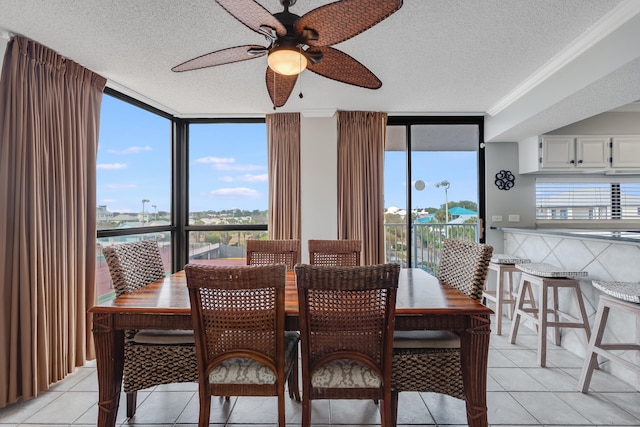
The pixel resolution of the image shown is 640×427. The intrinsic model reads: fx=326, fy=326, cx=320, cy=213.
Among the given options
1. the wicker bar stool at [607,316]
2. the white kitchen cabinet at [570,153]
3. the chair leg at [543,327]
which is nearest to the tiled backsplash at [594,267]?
the wicker bar stool at [607,316]

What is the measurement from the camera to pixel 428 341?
66.5 inches

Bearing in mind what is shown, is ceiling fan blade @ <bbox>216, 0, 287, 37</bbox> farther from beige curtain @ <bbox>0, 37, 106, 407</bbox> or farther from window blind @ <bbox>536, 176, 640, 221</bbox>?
window blind @ <bbox>536, 176, 640, 221</bbox>

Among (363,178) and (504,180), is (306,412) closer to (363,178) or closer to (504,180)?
(363,178)

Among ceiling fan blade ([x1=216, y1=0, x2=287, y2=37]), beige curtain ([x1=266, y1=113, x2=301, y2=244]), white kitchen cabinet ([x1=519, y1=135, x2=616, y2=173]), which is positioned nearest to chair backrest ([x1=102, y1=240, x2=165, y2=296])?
ceiling fan blade ([x1=216, y1=0, x2=287, y2=37])

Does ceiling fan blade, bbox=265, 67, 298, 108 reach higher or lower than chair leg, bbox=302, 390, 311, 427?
higher

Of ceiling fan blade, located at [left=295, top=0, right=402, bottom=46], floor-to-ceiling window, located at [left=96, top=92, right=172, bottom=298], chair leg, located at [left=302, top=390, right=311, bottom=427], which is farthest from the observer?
floor-to-ceiling window, located at [left=96, top=92, right=172, bottom=298]

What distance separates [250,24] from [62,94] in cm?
191

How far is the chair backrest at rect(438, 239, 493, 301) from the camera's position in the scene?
182 centimetres

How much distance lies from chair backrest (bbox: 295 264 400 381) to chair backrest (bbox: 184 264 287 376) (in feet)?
0.40

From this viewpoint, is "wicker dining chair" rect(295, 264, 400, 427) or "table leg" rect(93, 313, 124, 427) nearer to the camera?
"wicker dining chair" rect(295, 264, 400, 427)

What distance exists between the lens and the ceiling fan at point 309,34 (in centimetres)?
130

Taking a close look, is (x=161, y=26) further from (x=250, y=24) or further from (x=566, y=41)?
(x=566, y=41)

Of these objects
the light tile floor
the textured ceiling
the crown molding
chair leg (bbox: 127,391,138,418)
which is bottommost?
the light tile floor

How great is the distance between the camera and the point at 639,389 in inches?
86.6
